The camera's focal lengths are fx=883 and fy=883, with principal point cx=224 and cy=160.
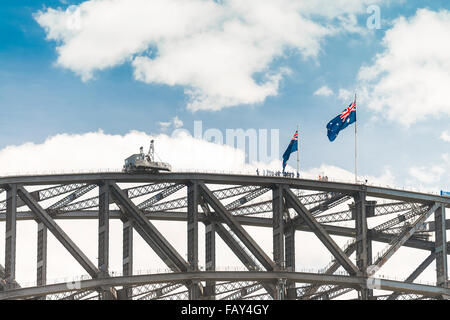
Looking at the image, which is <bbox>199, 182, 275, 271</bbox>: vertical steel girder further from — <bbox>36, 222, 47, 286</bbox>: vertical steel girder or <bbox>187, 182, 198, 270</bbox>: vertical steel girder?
<bbox>36, 222, 47, 286</bbox>: vertical steel girder

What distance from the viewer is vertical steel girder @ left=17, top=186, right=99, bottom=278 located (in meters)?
101

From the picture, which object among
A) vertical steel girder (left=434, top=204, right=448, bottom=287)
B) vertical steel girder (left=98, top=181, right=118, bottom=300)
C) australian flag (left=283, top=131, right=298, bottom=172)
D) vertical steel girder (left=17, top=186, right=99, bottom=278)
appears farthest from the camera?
australian flag (left=283, top=131, right=298, bottom=172)

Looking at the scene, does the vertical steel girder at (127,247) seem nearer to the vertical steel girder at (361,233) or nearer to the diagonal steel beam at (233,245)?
the diagonal steel beam at (233,245)

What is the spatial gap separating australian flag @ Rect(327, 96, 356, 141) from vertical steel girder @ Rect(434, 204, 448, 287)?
663 inches

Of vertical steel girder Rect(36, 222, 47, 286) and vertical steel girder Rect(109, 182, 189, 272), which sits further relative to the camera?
vertical steel girder Rect(36, 222, 47, 286)

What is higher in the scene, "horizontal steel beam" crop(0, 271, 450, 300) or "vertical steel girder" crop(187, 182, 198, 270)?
"vertical steel girder" crop(187, 182, 198, 270)

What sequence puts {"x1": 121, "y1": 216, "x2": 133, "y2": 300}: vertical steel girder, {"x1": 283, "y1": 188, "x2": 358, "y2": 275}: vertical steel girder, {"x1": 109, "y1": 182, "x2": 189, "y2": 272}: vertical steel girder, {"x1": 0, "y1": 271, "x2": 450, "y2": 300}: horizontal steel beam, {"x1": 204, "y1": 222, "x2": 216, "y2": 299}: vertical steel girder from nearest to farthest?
{"x1": 0, "y1": 271, "x2": 450, "y2": 300}: horizontal steel beam, {"x1": 109, "y1": 182, "x2": 189, "y2": 272}: vertical steel girder, {"x1": 283, "y1": 188, "x2": 358, "y2": 275}: vertical steel girder, {"x1": 121, "y1": 216, "x2": 133, "y2": 300}: vertical steel girder, {"x1": 204, "y1": 222, "x2": 216, "y2": 299}: vertical steel girder

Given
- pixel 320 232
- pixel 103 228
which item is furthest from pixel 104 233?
pixel 320 232

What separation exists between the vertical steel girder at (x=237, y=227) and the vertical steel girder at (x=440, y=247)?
24366 millimetres

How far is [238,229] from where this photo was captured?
343ft

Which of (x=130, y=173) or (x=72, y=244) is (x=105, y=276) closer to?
(x=72, y=244)

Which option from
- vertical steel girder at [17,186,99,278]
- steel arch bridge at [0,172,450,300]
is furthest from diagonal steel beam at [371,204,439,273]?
vertical steel girder at [17,186,99,278]
